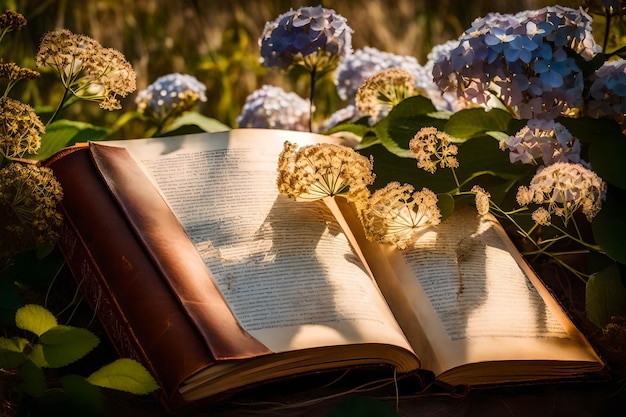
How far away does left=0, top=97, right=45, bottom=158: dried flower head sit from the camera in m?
0.89

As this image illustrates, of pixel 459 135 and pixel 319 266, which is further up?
pixel 459 135

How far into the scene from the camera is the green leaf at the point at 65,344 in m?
0.76

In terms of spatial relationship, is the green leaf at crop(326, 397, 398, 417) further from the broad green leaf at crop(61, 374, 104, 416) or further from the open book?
the broad green leaf at crop(61, 374, 104, 416)

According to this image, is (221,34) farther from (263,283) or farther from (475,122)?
(263,283)

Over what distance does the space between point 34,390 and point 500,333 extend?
0.48 meters

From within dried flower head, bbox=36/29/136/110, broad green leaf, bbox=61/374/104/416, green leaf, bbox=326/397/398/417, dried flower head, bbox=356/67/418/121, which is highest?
dried flower head, bbox=36/29/136/110

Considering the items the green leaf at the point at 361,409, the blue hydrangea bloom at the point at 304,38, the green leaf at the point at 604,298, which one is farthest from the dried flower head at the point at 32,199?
the green leaf at the point at 604,298

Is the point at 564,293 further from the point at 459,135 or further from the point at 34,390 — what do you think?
the point at 34,390

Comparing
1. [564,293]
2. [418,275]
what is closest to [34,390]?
[418,275]

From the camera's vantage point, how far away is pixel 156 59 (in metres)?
1.83

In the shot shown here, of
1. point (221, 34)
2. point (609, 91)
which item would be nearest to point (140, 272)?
point (609, 91)

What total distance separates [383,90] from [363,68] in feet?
0.59

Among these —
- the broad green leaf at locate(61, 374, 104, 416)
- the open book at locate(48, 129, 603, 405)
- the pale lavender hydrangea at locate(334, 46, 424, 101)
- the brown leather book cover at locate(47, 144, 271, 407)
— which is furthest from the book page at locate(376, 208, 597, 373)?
the pale lavender hydrangea at locate(334, 46, 424, 101)

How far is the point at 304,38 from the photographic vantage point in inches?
47.9
